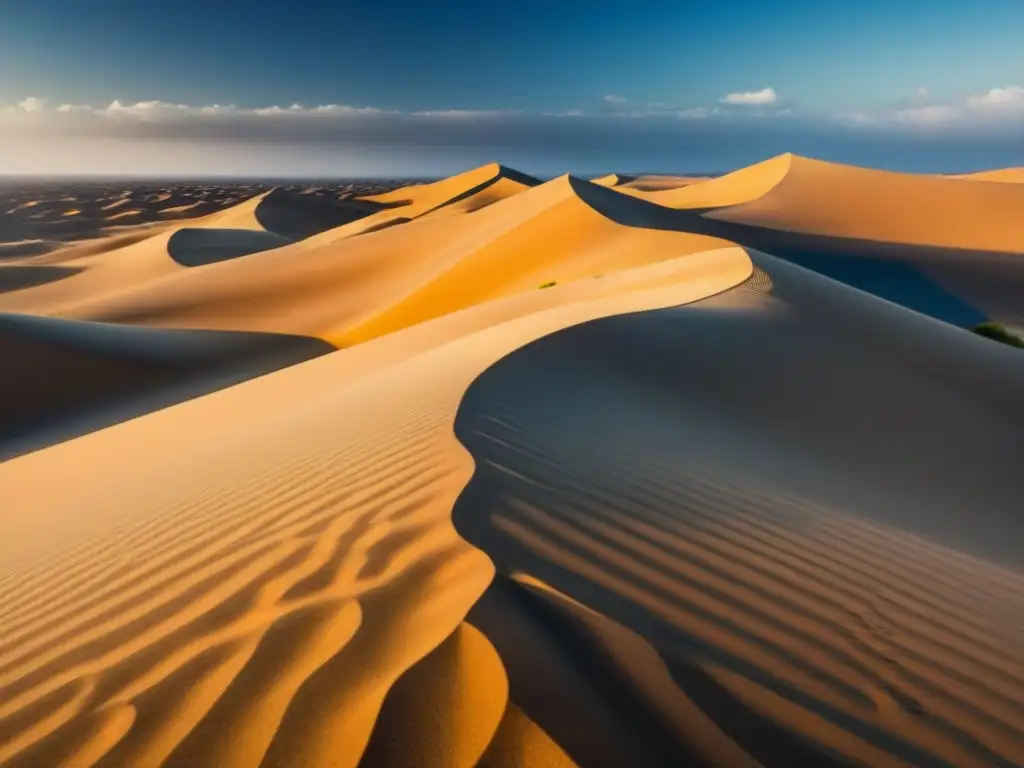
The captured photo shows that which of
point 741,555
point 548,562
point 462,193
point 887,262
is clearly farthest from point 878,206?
point 548,562

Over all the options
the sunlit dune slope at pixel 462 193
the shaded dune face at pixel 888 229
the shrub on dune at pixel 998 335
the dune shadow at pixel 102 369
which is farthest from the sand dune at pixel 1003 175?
the dune shadow at pixel 102 369

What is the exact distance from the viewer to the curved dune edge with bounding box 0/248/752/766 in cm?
204

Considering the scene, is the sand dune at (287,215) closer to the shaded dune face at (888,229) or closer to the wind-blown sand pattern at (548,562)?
the shaded dune face at (888,229)

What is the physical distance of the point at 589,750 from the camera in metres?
1.87

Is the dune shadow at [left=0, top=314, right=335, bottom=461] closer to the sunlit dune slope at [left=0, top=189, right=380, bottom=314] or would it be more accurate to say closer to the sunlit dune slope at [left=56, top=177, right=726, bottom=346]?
the sunlit dune slope at [left=56, top=177, right=726, bottom=346]

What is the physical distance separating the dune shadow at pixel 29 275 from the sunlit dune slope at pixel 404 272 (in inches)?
375

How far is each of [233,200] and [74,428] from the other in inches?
3671

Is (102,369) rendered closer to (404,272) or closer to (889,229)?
(404,272)

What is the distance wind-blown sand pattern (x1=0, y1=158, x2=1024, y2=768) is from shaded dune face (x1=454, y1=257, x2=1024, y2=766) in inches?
0.6

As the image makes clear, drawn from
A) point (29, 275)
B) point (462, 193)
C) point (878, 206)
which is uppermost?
point (878, 206)

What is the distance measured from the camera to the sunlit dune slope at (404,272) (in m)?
20.7

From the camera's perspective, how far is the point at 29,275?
32.9 metres

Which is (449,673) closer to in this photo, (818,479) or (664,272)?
(818,479)

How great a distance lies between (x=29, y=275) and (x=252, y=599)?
120 ft
